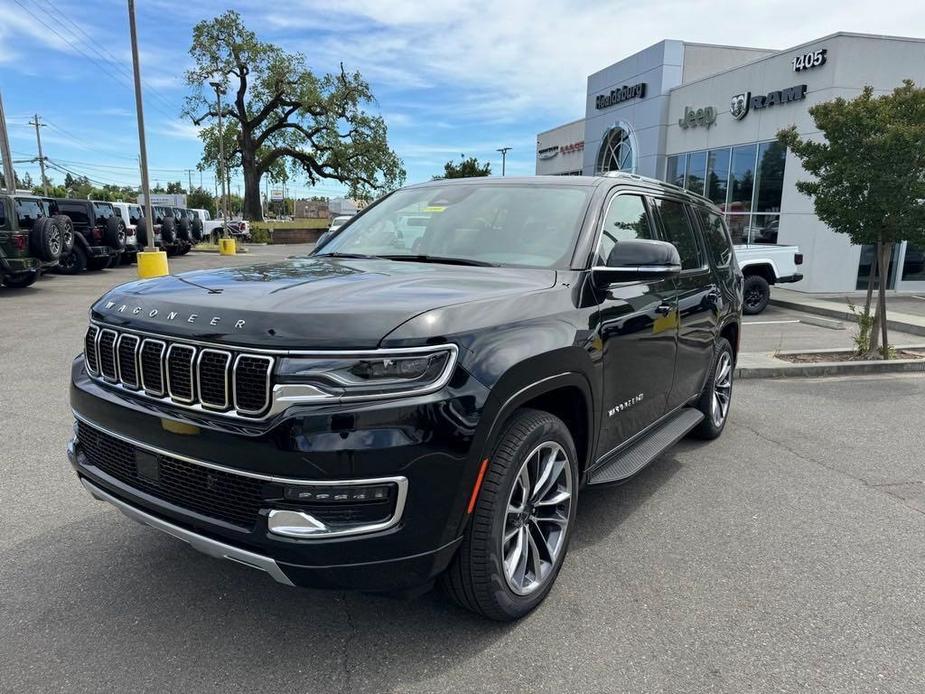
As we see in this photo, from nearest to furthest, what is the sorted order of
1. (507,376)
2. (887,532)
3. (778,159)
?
(507,376), (887,532), (778,159)

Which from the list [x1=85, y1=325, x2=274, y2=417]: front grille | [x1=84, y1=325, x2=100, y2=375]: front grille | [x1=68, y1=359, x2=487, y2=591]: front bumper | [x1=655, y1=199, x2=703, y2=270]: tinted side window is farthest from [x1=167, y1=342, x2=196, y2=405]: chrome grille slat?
[x1=655, y1=199, x2=703, y2=270]: tinted side window

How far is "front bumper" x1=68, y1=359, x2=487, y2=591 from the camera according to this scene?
86.0 inches

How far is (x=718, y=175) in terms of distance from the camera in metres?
20.4

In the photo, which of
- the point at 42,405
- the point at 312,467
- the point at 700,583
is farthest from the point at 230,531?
the point at 42,405

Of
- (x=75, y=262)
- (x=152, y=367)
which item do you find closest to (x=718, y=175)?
(x=75, y=262)

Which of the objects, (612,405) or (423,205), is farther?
(423,205)

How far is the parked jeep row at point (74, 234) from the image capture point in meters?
13.5

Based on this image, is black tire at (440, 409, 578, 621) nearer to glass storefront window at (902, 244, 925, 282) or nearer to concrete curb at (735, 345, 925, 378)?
concrete curb at (735, 345, 925, 378)

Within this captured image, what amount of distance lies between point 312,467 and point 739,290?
4.71 m

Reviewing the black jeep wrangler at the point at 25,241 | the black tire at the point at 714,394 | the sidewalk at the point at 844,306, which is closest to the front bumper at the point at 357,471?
the black tire at the point at 714,394

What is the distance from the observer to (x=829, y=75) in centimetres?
1584

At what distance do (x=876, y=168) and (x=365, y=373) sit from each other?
27.3 ft

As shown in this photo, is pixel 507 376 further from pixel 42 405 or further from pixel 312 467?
pixel 42 405

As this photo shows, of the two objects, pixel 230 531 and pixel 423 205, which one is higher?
pixel 423 205
